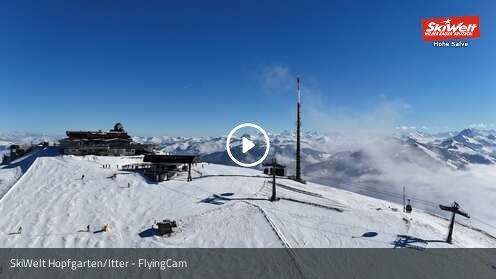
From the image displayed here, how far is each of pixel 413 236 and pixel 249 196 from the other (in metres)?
25.6

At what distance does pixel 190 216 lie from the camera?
46188 millimetres

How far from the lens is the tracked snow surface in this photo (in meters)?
40.1

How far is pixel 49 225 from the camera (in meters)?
43.8

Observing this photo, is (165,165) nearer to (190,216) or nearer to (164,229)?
(190,216)

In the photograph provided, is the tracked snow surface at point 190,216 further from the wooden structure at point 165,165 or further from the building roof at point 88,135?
the building roof at point 88,135

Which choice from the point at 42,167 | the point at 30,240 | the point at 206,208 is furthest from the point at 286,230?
the point at 42,167

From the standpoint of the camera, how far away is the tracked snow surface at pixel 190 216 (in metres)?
40.1

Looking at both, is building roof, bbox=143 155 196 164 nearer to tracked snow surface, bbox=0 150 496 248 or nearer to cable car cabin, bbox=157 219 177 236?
tracked snow surface, bbox=0 150 496 248

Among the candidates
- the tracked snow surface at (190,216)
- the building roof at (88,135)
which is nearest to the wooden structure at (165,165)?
the tracked snow surface at (190,216)
